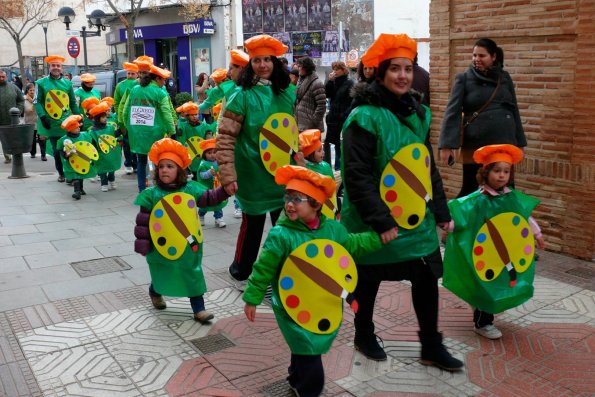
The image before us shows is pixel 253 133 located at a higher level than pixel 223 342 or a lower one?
higher

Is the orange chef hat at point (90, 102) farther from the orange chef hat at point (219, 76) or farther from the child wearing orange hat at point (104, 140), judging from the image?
the orange chef hat at point (219, 76)

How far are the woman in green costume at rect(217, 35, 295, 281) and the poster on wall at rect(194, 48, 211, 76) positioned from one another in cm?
2420

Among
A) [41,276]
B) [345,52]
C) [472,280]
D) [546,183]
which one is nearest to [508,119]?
[546,183]

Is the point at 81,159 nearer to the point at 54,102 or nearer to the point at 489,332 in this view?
the point at 54,102

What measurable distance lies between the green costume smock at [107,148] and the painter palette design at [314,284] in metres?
7.18

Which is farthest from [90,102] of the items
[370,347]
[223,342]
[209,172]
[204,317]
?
[370,347]

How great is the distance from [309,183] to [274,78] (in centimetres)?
190

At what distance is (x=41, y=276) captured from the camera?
6.29 metres

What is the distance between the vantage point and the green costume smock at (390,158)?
150 inches

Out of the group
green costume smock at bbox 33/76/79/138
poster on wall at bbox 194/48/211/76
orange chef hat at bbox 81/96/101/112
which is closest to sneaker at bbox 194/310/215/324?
orange chef hat at bbox 81/96/101/112

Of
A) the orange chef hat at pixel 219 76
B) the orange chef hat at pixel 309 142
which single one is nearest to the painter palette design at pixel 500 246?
the orange chef hat at pixel 309 142

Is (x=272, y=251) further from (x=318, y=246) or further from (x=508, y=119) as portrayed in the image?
(x=508, y=119)

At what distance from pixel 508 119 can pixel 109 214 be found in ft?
17.7

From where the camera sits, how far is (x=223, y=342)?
183 inches
